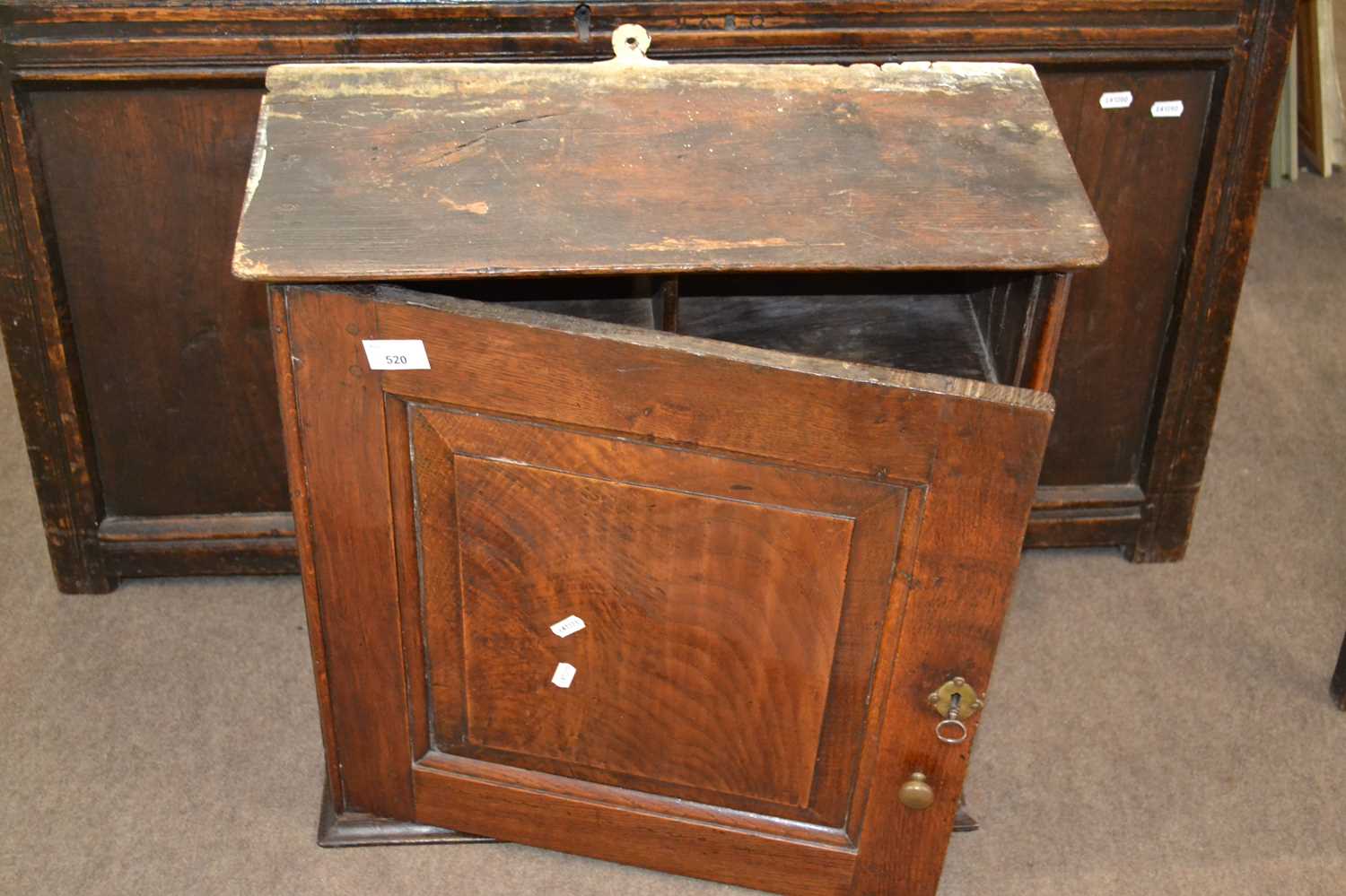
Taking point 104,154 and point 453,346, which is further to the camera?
point 104,154

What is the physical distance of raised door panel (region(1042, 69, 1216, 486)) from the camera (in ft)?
7.29

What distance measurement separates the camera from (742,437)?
5.44 ft

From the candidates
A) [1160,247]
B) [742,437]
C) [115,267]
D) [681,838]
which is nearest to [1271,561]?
[1160,247]

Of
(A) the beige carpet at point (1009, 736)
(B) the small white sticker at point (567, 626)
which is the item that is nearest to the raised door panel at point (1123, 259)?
(A) the beige carpet at point (1009, 736)

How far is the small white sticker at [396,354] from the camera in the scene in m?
1.66

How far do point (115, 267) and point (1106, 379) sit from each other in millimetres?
1520

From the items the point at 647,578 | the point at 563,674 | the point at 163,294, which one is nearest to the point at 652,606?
the point at 647,578

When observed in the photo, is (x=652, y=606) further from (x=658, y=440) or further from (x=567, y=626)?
(x=658, y=440)

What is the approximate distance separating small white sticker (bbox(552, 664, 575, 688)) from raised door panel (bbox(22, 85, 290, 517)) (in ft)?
2.40

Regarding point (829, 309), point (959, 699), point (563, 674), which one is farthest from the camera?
A: point (829, 309)

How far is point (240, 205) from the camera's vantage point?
219 cm

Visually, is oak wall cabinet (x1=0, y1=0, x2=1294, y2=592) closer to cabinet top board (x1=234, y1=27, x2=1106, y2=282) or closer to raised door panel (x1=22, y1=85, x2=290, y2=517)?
raised door panel (x1=22, y1=85, x2=290, y2=517)

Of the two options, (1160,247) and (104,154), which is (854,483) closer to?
(1160,247)

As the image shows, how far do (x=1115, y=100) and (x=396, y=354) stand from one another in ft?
3.77
